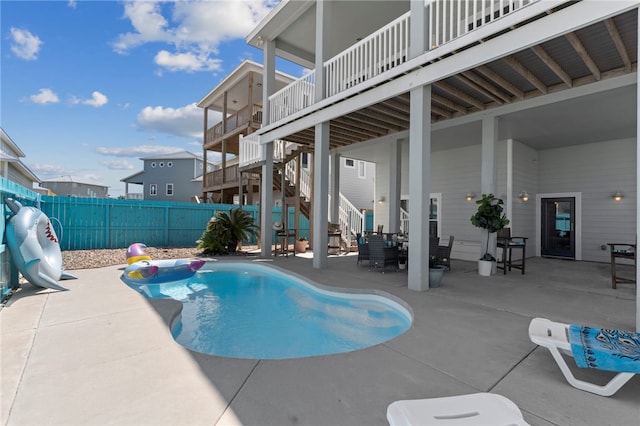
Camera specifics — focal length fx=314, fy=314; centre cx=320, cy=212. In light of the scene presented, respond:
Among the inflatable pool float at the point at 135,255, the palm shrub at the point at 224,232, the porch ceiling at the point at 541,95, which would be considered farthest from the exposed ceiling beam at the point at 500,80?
the inflatable pool float at the point at 135,255

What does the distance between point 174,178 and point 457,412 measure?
1202 inches

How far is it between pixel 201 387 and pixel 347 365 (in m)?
1.18

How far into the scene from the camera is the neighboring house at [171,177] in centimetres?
2852

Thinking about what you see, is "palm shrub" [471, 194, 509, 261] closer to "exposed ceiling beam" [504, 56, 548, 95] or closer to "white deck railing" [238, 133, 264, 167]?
"exposed ceiling beam" [504, 56, 548, 95]

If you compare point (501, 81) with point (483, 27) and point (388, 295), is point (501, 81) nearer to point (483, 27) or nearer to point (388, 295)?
point (483, 27)

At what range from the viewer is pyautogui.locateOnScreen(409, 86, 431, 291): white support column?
17.6ft

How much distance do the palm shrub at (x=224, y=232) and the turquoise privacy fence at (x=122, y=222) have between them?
1.90 metres

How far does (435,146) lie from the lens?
10.6 m

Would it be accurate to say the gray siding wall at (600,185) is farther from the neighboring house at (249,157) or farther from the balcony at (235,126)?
the balcony at (235,126)

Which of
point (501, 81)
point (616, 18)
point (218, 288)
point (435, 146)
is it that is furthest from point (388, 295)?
point (435, 146)

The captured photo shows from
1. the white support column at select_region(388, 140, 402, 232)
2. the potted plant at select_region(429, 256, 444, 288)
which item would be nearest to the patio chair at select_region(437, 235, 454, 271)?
the potted plant at select_region(429, 256, 444, 288)

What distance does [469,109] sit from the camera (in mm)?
7531

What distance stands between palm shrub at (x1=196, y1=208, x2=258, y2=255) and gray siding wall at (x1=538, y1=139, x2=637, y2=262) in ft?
33.6

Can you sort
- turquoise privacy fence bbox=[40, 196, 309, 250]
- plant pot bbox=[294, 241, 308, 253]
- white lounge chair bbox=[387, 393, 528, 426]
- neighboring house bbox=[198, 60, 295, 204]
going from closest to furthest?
1. white lounge chair bbox=[387, 393, 528, 426]
2. turquoise privacy fence bbox=[40, 196, 309, 250]
3. plant pot bbox=[294, 241, 308, 253]
4. neighboring house bbox=[198, 60, 295, 204]
